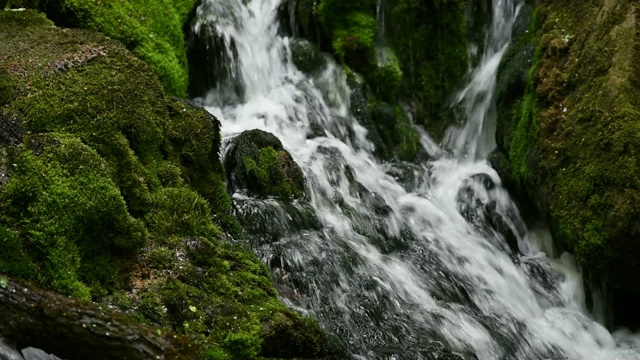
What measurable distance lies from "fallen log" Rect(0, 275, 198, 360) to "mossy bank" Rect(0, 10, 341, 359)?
472mm

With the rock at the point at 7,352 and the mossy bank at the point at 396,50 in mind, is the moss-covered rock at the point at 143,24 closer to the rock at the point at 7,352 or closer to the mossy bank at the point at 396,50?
the mossy bank at the point at 396,50

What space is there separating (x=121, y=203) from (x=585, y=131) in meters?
6.10

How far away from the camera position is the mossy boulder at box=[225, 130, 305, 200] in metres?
6.72

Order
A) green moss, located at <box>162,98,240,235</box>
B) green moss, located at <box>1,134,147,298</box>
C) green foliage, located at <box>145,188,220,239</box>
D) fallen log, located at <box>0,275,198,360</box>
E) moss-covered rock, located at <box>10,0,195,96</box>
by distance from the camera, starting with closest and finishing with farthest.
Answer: fallen log, located at <box>0,275,198,360</box>, green moss, located at <box>1,134,147,298</box>, green foliage, located at <box>145,188,220,239</box>, green moss, located at <box>162,98,240,235</box>, moss-covered rock, located at <box>10,0,195,96</box>

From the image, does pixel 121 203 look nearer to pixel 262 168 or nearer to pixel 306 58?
pixel 262 168

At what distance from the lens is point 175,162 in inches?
211

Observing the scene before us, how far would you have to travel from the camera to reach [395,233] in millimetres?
7559

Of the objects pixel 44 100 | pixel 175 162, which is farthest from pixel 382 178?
pixel 44 100

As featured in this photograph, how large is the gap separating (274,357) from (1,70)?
3269 millimetres

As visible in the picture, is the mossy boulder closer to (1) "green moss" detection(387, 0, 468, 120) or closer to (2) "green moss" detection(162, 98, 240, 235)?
(2) "green moss" detection(162, 98, 240, 235)

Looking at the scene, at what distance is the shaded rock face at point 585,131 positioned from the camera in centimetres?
705

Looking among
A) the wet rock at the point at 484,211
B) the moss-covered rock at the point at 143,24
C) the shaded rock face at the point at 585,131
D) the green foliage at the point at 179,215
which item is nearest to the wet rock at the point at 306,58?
the moss-covered rock at the point at 143,24

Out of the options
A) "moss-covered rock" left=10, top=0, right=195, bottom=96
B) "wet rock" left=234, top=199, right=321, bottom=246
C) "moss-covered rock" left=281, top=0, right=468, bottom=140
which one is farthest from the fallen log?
"moss-covered rock" left=281, top=0, right=468, bottom=140

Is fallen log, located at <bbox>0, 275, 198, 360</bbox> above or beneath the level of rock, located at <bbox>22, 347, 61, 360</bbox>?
above
